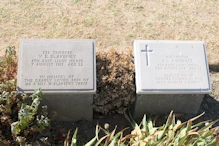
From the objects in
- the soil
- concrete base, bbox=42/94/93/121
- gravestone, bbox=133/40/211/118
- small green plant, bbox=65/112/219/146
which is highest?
gravestone, bbox=133/40/211/118

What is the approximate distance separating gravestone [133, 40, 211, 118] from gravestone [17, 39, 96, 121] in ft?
1.77

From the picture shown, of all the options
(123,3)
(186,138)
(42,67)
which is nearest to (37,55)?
(42,67)

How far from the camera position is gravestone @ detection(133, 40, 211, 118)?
3791 millimetres

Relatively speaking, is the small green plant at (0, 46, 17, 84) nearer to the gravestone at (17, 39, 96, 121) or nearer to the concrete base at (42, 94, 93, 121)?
the gravestone at (17, 39, 96, 121)

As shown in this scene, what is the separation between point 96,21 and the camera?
5324 millimetres

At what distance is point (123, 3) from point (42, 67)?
7.60 feet

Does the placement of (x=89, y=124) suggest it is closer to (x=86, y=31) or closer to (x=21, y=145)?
(x=21, y=145)

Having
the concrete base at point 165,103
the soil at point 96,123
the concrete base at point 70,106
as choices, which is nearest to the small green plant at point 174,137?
the concrete base at point 165,103

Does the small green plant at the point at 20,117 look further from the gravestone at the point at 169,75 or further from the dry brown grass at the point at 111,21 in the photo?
the dry brown grass at the point at 111,21

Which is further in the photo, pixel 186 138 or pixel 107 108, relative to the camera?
pixel 107 108

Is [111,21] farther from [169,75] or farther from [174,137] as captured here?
[174,137]

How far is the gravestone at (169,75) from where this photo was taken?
379 centimetres

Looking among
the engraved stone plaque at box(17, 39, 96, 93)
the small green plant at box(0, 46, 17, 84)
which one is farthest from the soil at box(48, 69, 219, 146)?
the small green plant at box(0, 46, 17, 84)

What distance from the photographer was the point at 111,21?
5.34 m
